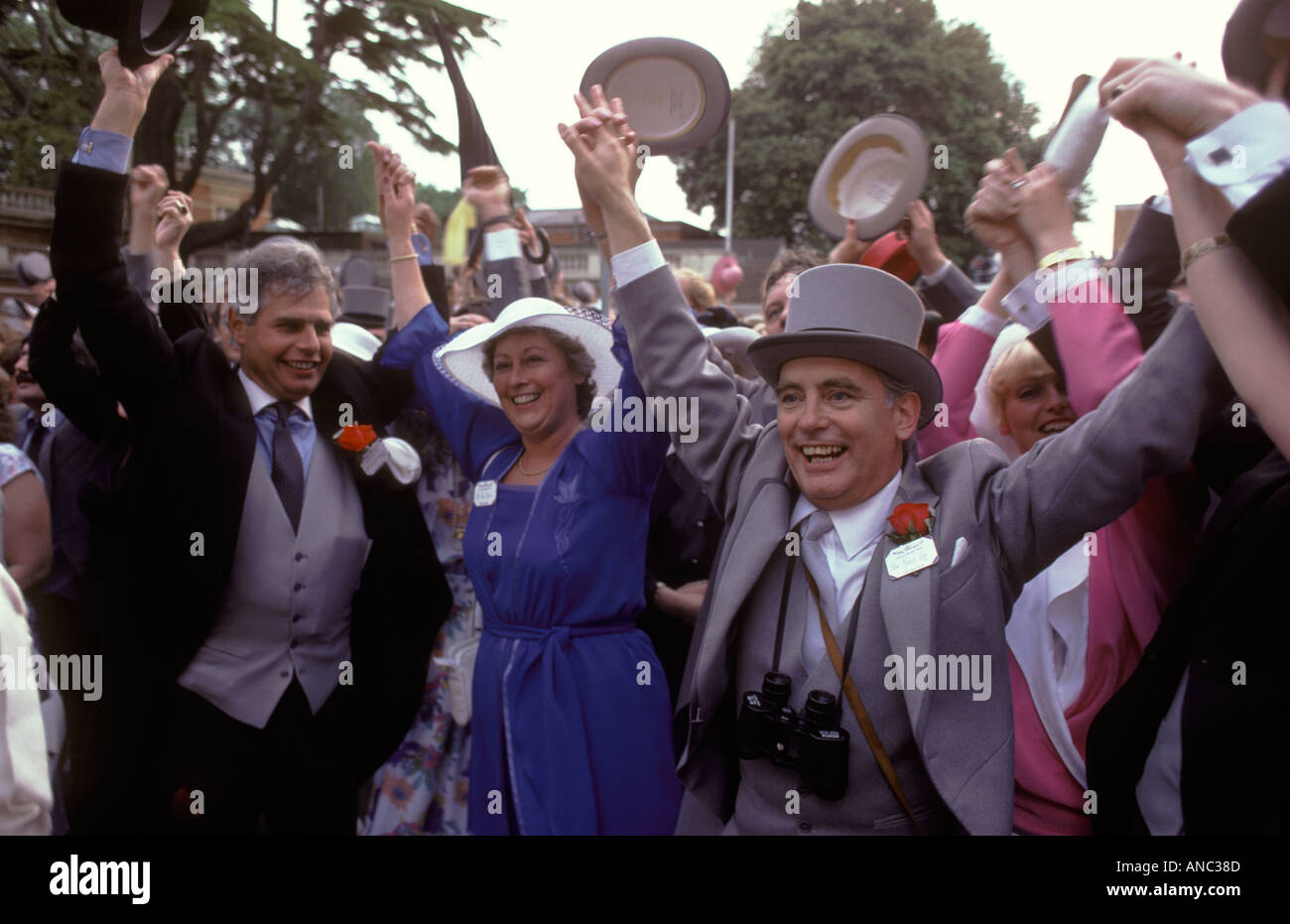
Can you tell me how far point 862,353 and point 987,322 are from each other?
809 millimetres

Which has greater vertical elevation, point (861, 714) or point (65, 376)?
point (65, 376)

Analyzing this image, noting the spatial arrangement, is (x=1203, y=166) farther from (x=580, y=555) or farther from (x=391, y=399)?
(x=391, y=399)

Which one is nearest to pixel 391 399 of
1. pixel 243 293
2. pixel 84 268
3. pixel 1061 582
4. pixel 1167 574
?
pixel 243 293

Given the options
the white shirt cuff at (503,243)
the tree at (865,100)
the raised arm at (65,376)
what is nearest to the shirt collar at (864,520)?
the white shirt cuff at (503,243)

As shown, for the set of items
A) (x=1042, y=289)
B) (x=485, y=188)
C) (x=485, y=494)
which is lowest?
(x=485, y=494)

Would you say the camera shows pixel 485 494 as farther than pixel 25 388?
No

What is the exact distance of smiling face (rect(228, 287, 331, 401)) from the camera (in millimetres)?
2811

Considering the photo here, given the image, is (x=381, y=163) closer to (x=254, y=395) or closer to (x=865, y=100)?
(x=254, y=395)

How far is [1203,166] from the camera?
1506 mm

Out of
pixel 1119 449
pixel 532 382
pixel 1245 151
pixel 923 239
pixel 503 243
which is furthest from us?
pixel 923 239

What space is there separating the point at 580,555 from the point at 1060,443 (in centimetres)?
133

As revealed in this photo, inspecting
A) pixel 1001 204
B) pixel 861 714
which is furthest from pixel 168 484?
pixel 1001 204

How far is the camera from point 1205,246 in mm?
1552

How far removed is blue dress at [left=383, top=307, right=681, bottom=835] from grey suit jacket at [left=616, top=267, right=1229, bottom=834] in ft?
1.24
